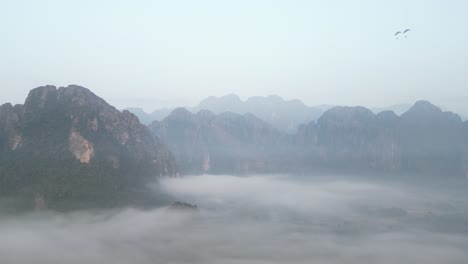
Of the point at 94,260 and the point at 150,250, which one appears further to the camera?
the point at 150,250

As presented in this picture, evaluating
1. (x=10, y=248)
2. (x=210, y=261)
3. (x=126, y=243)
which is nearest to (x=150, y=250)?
(x=126, y=243)

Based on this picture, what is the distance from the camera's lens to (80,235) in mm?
193000

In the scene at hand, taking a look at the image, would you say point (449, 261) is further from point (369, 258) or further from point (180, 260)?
point (180, 260)

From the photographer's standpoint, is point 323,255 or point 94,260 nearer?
point 94,260

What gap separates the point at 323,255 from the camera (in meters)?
175

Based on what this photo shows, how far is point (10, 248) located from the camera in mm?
170500

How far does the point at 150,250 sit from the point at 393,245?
99.0 metres

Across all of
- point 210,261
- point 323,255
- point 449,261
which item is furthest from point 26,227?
point 449,261

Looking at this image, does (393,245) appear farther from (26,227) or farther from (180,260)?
(26,227)

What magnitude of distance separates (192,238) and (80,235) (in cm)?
4660

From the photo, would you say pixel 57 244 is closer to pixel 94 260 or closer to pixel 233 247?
pixel 94 260

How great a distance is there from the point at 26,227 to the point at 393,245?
152720mm

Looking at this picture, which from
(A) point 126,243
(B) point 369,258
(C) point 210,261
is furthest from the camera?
(A) point 126,243

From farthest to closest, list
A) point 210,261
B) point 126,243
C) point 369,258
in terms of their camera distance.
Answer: point 126,243
point 369,258
point 210,261
